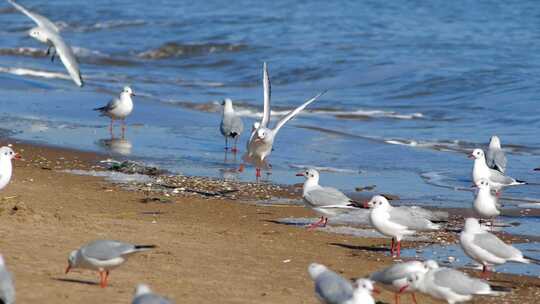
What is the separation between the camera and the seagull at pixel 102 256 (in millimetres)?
7797

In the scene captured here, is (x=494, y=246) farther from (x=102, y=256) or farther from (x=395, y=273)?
(x=102, y=256)

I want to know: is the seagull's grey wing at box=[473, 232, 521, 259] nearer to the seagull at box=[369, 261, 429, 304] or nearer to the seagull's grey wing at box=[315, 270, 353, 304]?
the seagull at box=[369, 261, 429, 304]

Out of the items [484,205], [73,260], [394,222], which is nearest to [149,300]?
[73,260]

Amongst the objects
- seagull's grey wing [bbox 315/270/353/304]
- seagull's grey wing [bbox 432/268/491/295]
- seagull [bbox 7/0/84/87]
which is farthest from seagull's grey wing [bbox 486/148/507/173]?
seagull's grey wing [bbox 315/270/353/304]

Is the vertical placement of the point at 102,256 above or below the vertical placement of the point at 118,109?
below

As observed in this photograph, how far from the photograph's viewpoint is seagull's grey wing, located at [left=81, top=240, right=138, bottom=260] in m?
7.80

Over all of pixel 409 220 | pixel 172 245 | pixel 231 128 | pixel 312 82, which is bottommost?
pixel 172 245

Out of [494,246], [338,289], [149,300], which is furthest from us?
[494,246]

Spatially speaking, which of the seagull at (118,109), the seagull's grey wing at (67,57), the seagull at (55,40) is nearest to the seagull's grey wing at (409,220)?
the seagull's grey wing at (67,57)

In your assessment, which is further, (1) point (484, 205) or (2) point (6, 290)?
(1) point (484, 205)

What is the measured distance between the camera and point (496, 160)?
14.1m

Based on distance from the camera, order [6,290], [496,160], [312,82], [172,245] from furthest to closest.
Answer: [312,82], [496,160], [172,245], [6,290]

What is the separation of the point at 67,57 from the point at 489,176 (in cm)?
561

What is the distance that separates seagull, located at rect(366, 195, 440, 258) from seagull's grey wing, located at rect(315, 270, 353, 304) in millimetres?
2685
